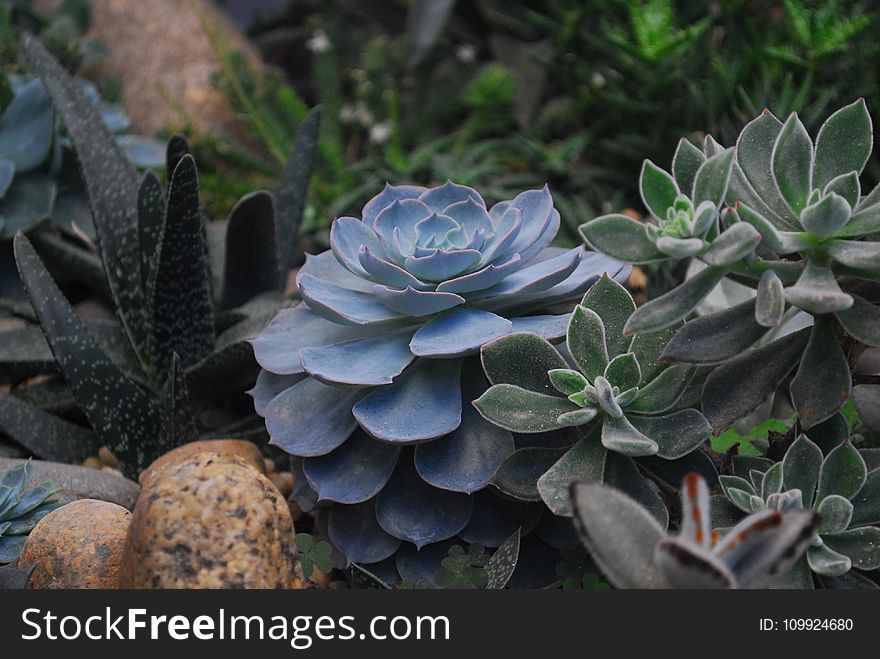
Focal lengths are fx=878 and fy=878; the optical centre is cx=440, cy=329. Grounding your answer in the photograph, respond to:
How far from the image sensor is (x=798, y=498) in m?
0.71

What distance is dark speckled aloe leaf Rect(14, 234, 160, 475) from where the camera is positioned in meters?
1.07

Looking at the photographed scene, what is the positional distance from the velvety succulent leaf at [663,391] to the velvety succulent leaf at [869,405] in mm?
157

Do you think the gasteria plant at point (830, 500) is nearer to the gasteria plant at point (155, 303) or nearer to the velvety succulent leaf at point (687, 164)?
the velvety succulent leaf at point (687, 164)

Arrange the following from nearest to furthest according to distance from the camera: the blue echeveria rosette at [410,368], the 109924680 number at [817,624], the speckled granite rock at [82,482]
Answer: the 109924680 number at [817,624], the blue echeveria rosette at [410,368], the speckled granite rock at [82,482]

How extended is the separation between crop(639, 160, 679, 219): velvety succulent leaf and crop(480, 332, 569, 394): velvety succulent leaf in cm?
16

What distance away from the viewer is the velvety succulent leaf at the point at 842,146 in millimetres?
797

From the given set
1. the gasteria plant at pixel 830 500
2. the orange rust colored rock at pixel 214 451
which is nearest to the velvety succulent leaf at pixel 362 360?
the orange rust colored rock at pixel 214 451

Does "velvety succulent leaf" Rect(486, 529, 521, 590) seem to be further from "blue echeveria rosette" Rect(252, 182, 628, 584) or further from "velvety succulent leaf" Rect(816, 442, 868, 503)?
"velvety succulent leaf" Rect(816, 442, 868, 503)

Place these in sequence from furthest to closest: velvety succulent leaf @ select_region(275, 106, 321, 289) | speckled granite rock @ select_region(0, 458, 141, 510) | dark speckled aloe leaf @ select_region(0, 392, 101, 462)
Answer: velvety succulent leaf @ select_region(275, 106, 321, 289), dark speckled aloe leaf @ select_region(0, 392, 101, 462), speckled granite rock @ select_region(0, 458, 141, 510)

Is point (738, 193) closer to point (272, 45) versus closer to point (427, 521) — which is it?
point (427, 521)

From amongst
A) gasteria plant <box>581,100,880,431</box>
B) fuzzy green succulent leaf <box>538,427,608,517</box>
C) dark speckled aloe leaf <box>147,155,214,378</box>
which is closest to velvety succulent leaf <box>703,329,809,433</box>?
gasteria plant <box>581,100,880,431</box>

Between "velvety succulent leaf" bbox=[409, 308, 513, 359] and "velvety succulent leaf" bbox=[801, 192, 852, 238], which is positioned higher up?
"velvety succulent leaf" bbox=[801, 192, 852, 238]

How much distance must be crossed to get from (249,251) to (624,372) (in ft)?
2.30

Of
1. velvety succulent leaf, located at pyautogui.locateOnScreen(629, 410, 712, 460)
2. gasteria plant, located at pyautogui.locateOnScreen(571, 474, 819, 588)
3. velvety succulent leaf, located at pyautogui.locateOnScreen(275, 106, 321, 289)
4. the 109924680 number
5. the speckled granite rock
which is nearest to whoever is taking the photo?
gasteria plant, located at pyautogui.locateOnScreen(571, 474, 819, 588)
